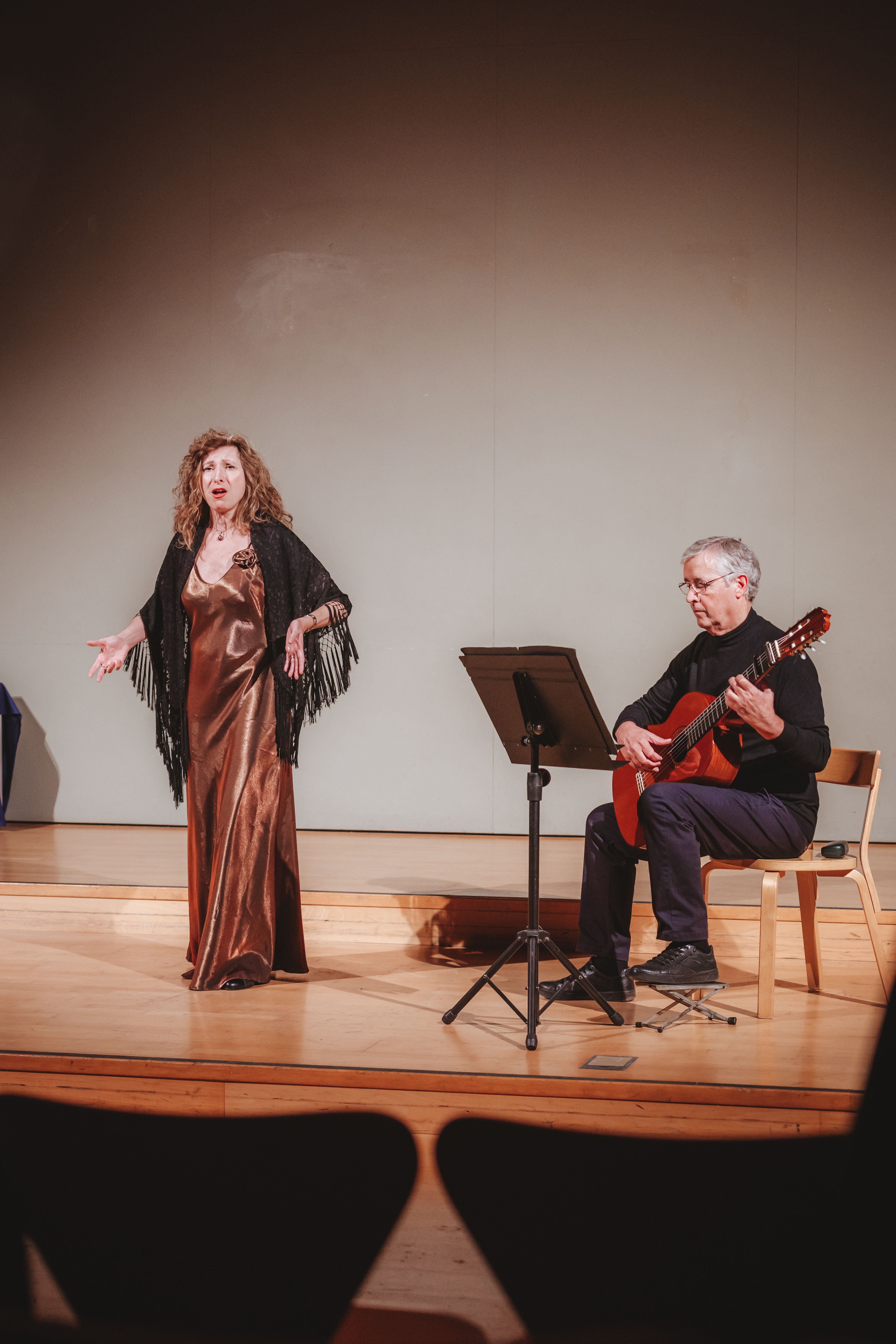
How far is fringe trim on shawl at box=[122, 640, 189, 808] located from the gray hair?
162 cm

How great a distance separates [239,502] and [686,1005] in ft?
6.35

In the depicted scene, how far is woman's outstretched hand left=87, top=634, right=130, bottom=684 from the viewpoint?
3.44m

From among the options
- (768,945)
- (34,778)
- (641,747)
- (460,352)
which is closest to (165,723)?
(641,747)

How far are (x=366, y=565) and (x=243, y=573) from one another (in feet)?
7.97

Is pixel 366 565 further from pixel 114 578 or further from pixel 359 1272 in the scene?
pixel 359 1272

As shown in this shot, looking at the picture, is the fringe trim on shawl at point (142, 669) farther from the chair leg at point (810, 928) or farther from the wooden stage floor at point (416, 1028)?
the chair leg at point (810, 928)

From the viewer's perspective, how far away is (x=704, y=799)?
3072 millimetres

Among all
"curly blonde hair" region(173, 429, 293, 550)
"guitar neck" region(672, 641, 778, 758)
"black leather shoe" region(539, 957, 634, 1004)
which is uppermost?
"curly blonde hair" region(173, 429, 293, 550)

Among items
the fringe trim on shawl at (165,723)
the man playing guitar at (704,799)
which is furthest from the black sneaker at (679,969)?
the fringe trim on shawl at (165,723)

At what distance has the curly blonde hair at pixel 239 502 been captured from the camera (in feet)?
11.3

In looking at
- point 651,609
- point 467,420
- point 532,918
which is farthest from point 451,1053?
point 467,420

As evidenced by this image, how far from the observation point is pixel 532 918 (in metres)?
2.84

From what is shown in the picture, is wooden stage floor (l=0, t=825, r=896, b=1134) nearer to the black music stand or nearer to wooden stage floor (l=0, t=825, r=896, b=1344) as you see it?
wooden stage floor (l=0, t=825, r=896, b=1344)

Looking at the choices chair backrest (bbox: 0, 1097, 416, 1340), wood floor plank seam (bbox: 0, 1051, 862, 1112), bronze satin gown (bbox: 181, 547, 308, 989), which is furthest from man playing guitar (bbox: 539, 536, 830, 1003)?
chair backrest (bbox: 0, 1097, 416, 1340)
